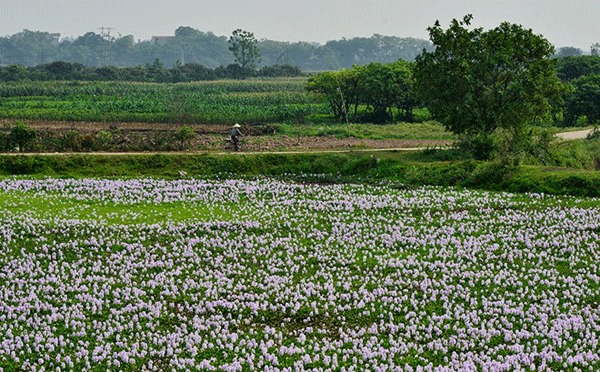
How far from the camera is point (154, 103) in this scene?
8112 cm

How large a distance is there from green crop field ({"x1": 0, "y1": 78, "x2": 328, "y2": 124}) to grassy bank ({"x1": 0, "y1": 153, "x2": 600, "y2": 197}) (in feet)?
83.8

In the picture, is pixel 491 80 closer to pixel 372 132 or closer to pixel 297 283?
pixel 372 132

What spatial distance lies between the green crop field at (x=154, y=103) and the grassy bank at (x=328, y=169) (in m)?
25.5

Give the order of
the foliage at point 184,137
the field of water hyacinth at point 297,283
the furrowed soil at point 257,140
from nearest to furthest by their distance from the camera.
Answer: the field of water hyacinth at point 297,283, the foliage at point 184,137, the furrowed soil at point 257,140

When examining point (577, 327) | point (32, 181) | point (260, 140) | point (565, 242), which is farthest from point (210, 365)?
point (260, 140)

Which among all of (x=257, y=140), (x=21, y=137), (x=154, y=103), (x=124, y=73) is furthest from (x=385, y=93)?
(x=124, y=73)

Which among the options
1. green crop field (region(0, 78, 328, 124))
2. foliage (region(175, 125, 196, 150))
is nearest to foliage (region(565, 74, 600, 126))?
green crop field (region(0, 78, 328, 124))

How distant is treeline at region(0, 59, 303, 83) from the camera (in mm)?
118938

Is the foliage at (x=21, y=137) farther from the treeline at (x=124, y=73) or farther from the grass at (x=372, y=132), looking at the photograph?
the treeline at (x=124, y=73)

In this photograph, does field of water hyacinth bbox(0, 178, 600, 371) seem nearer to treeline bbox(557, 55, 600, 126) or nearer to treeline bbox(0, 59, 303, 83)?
treeline bbox(557, 55, 600, 126)

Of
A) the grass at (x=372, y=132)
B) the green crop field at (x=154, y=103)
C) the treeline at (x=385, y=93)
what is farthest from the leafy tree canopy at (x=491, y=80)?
the green crop field at (x=154, y=103)

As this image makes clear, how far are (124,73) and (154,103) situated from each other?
54.5 m

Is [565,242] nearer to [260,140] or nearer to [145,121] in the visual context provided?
[260,140]

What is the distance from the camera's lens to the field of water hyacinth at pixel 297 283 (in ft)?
50.3
